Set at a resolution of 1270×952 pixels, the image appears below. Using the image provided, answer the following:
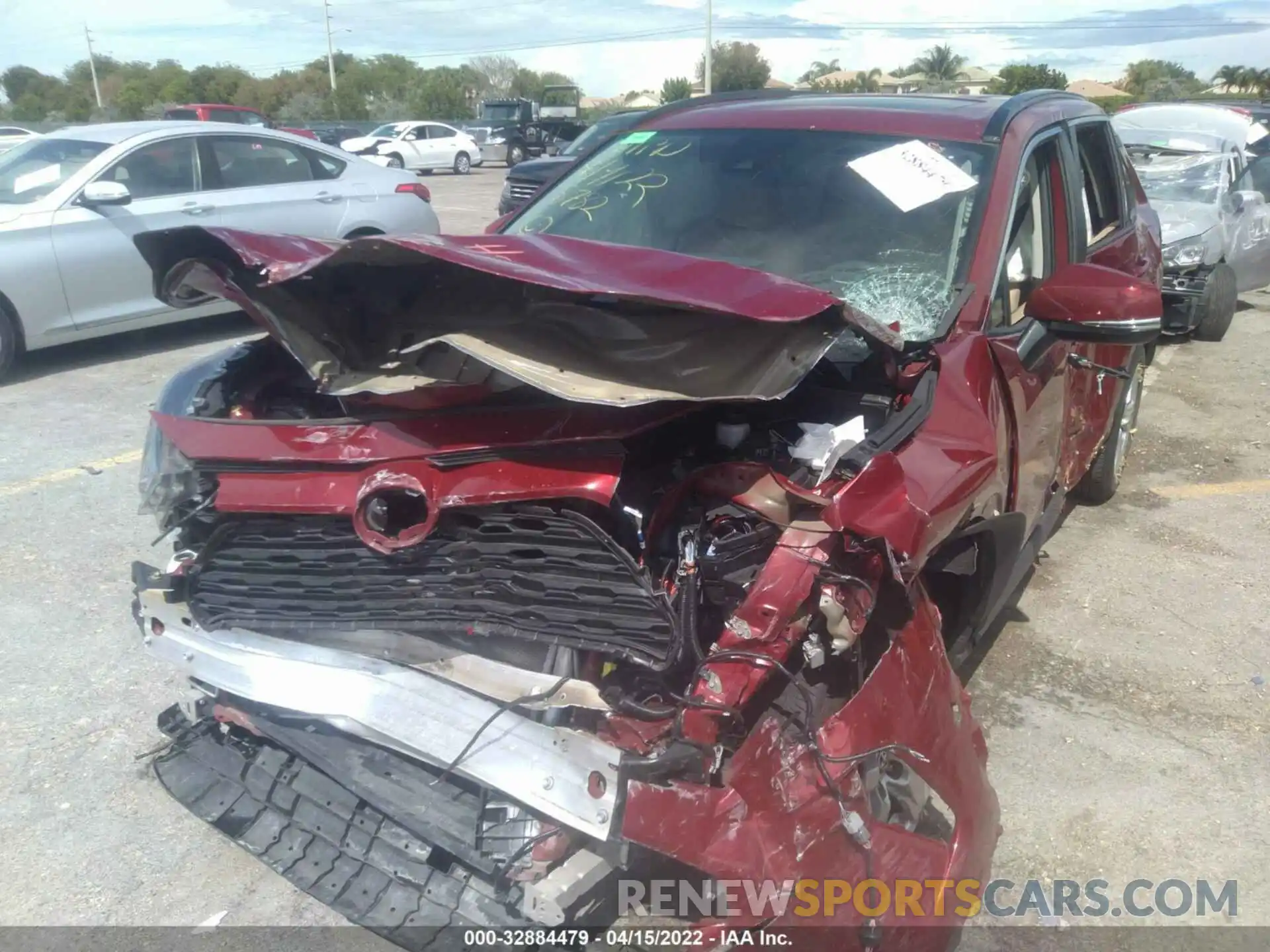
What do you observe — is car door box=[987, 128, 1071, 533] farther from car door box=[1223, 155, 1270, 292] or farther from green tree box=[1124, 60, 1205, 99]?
green tree box=[1124, 60, 1205, 99]

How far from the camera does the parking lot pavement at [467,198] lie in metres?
15.9

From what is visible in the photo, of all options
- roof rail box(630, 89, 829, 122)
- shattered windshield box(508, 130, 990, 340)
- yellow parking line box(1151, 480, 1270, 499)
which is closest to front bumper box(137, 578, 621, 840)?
shattered windshield box(508, 130, 990, 340)

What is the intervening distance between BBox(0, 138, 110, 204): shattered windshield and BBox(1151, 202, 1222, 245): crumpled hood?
8.13m

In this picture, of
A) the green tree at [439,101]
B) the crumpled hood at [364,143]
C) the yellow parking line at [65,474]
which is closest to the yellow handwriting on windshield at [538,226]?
the yellow parking line at [65,474]

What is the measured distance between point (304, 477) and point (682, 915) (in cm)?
134

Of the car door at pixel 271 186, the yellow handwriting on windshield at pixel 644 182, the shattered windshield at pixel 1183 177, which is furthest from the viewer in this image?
the shattered windshield at pixel 1183 177

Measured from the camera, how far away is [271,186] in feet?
26.3

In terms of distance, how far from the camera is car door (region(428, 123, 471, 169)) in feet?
94.7

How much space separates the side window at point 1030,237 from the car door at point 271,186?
5787 mm

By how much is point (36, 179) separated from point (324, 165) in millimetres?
2210

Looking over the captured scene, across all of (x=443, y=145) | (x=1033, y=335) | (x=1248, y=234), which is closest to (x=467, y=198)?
(x=443, y=145)

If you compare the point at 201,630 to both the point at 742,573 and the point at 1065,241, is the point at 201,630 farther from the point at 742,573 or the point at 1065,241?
the point at 1065,241

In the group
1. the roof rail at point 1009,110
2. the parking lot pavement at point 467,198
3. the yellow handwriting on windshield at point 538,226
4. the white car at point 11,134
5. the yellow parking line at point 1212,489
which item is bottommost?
the parking lot pavement at point 467,198

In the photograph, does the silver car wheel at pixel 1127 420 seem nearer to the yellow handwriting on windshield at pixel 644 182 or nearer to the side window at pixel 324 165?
the yellow handwriting on windshield at pixel 644 182
